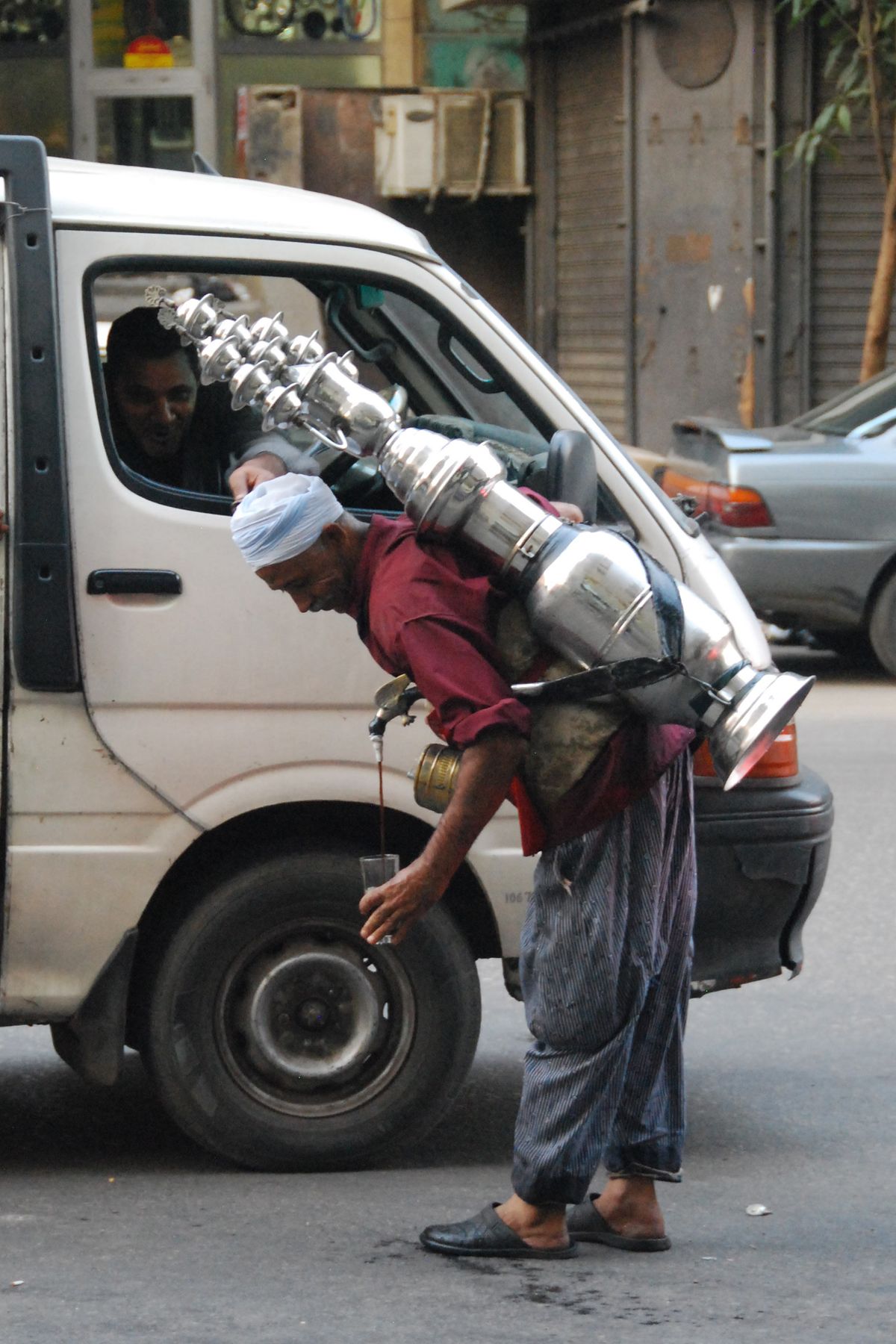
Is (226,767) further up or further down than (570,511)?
further down

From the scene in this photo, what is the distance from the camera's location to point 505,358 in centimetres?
412

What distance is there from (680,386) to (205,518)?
1265 centimetres

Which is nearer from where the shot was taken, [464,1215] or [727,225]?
[464,1215]

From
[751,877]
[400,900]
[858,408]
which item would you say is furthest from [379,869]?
[858,408]

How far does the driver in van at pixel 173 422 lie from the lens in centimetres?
417

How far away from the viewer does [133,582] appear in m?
3.95

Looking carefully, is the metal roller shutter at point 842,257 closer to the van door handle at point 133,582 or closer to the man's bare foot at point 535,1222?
the van door handle at point 133,582

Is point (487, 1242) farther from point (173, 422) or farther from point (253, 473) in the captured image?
point (173, 422)

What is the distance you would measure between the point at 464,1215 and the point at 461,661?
126 cm

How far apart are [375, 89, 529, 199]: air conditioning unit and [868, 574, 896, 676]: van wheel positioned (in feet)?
27.8

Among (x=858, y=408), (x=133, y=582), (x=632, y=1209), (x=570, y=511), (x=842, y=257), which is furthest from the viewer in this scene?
(x=842, y=257)

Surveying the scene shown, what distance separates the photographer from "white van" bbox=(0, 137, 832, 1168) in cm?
393

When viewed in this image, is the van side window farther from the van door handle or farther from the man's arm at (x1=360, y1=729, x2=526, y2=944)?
the man's arm at (x1=360, y1=729, x2=526, y2=944)

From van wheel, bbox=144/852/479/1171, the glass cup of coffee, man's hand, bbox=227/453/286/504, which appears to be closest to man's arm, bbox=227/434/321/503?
man's hand, bbox=227/453/286/504
